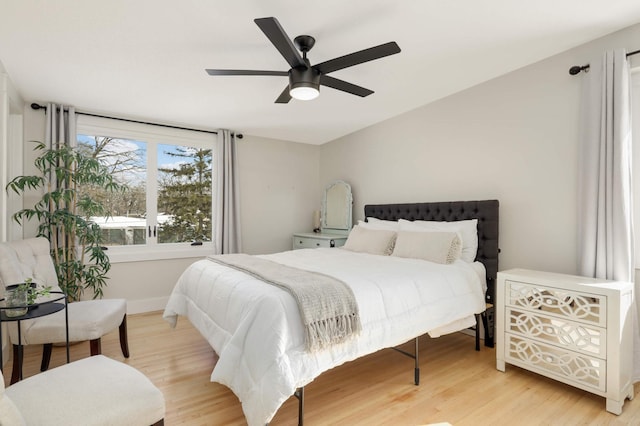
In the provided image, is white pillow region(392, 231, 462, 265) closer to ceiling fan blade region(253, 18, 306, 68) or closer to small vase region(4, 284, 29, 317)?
ceiling fan blade region(253, 18, 306, 68)

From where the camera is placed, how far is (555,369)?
88.0 inches

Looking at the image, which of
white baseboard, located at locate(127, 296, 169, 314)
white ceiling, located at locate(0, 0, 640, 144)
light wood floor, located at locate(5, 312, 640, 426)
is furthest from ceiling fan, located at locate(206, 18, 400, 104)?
white baseboard, located at locate(127, 296, 169, 314)

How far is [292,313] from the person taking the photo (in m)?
1.79

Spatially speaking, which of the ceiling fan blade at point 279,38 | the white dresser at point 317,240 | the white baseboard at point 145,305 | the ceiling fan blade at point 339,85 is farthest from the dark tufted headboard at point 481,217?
the white baseboard at point 145,305

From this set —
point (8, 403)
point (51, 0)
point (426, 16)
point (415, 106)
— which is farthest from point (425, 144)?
point (8, 403)

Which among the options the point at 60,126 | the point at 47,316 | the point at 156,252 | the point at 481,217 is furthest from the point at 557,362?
the point at 60,126

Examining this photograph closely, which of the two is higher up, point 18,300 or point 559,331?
point 18,300

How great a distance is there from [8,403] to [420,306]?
2132 millimetres

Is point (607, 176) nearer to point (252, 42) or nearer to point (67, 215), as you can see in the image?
point (252, 42)

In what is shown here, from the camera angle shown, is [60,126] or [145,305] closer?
[60,126]

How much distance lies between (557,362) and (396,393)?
1136 mm

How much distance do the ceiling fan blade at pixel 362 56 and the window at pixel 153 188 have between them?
9.96 feet

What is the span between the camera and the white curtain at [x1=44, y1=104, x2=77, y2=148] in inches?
138

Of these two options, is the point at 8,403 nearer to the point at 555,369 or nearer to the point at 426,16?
the point at 426,16
